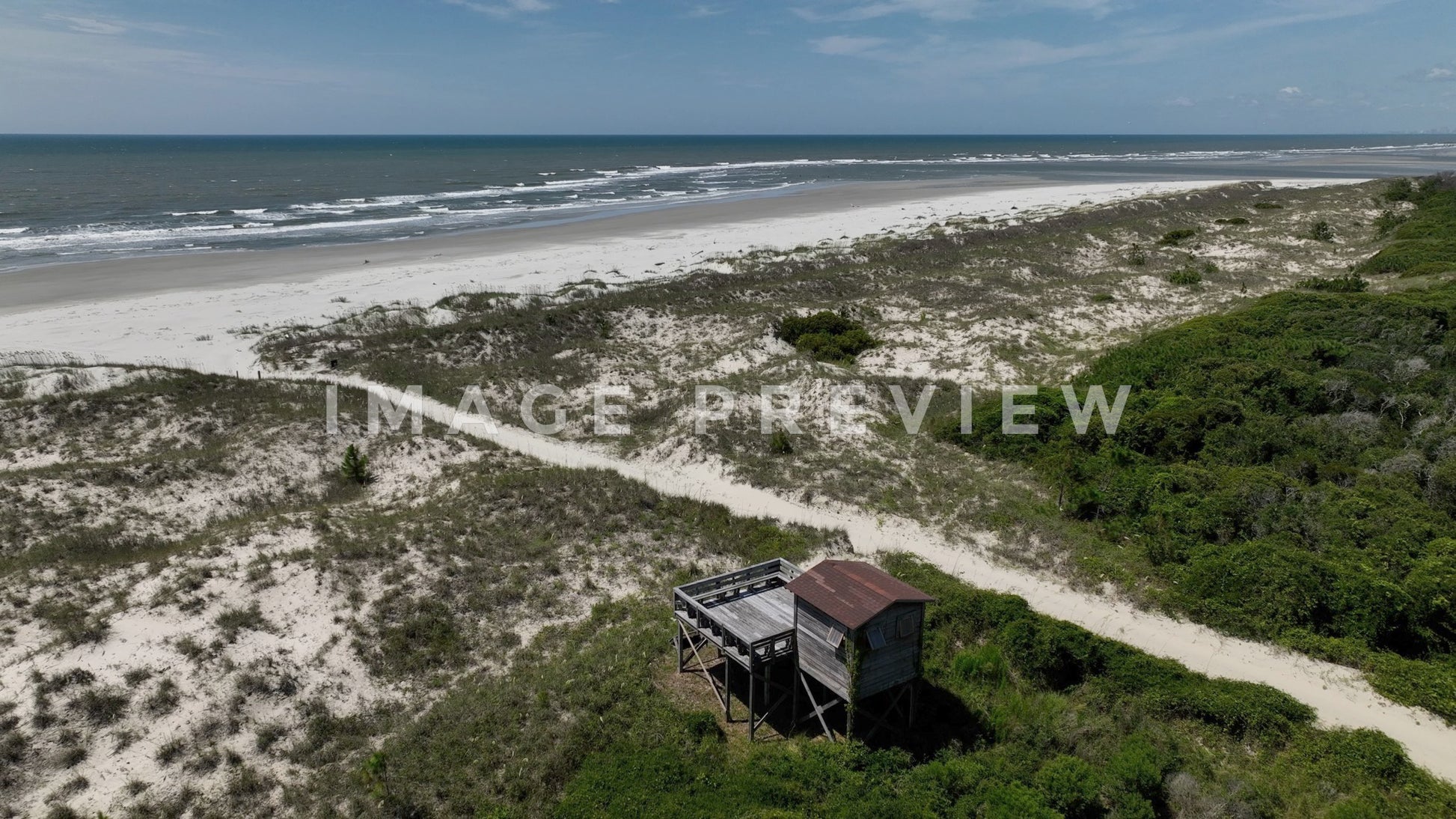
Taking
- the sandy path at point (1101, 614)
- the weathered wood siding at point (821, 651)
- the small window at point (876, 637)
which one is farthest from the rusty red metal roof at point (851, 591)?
the sandy path at point (1101, 614)

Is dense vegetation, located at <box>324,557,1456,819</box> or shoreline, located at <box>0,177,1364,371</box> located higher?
shoreline, located at <box>0,177,1364,371</box>

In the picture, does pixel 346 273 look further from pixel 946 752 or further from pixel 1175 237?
pixel 1175 237

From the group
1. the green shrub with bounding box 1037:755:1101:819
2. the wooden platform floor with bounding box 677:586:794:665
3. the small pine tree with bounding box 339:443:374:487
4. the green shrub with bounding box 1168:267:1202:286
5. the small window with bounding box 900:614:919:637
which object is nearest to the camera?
the green shrub with bounding box 1037:755:1101:819

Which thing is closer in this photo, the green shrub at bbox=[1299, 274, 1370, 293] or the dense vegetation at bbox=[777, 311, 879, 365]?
the dense vegetation at bbox=[777, 311, 879, 365]

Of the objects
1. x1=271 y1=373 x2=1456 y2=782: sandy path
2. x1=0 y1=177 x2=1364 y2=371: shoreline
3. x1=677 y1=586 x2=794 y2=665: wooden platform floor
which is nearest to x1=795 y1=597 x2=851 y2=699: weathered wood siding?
x1=677 y1=586 x2=794 y2=665: wooden platform floor

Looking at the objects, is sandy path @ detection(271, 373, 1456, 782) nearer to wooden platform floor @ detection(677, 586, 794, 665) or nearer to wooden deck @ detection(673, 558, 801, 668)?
wooden deck @ detection(673, 558, 801, 668)

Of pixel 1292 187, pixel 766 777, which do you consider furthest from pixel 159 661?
pixel 1292 187
